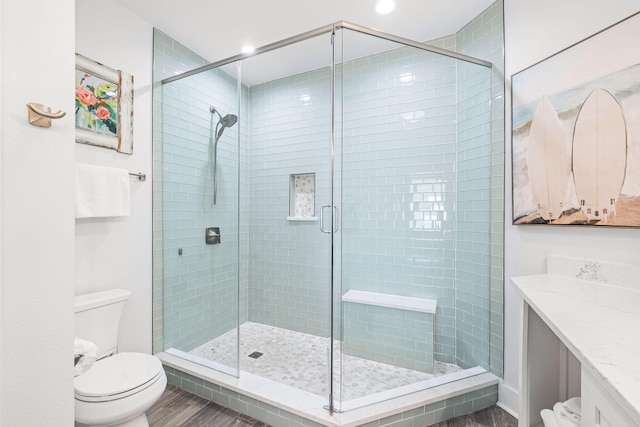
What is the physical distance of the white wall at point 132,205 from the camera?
1.76 m

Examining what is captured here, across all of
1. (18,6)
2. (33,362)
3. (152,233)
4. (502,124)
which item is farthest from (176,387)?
(502,124)

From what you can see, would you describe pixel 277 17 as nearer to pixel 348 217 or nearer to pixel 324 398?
pixel 348 217

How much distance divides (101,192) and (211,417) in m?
1.54

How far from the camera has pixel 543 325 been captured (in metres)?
1.22

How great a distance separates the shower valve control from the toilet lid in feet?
3.39

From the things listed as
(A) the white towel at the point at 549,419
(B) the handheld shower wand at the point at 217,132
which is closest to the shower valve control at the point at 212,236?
(B) the handheld shower wand at the point at 217,132

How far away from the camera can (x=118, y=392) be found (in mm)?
1283

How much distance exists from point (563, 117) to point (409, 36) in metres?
1.37

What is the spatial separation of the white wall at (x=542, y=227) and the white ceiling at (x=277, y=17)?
0.40m

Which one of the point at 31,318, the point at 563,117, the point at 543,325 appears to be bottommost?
the point at 543,325

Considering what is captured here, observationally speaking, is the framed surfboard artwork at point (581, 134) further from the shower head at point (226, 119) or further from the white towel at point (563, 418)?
the shower head at point (226, 119)

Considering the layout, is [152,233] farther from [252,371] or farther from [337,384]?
[337,384]

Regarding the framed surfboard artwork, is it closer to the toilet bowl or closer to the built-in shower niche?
the built-in shower niche

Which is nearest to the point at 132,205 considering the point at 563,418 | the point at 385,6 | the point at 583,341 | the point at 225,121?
the point at 225,121
